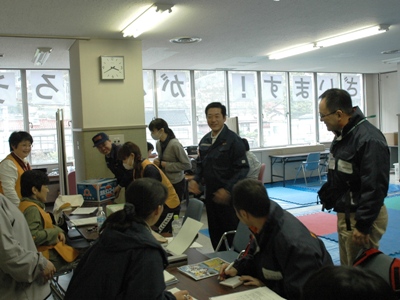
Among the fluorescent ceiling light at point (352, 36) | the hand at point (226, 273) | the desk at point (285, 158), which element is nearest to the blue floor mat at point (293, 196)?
the desk at point (285, 158)

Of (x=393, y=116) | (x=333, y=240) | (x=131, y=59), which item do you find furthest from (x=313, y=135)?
(x=131, y=59)

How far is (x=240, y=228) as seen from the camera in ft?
10.0

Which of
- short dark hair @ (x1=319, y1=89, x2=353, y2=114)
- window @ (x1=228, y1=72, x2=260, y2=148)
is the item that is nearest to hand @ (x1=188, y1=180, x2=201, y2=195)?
short dark hair @ (x1=319, y1=89, x2=353, y2=114)

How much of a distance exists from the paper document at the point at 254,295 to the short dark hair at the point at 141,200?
0.53 m

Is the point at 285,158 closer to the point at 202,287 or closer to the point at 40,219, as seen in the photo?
the point at 40,219

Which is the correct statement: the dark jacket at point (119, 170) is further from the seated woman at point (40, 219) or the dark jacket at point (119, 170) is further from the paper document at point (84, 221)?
the seated woman at point (40, 219)

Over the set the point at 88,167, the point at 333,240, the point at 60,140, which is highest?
the point at 60,140

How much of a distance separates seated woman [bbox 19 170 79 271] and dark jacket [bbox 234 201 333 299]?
166cm

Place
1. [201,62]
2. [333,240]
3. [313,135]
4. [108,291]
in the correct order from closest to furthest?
[108,291]
[333,240]
[201,62]
[313,135]

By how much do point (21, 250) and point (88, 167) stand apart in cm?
297

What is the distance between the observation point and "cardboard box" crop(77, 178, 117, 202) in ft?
13.9

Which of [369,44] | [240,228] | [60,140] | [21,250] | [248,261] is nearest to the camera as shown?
[248,261]

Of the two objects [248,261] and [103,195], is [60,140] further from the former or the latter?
[248,261]

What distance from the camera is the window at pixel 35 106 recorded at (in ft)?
25.6
